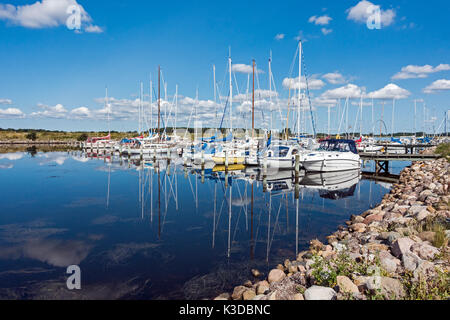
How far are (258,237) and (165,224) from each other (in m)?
4.56

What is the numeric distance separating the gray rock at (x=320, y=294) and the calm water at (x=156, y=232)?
2.81 metres

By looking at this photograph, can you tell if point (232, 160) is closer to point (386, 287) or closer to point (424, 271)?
point (424, 271)

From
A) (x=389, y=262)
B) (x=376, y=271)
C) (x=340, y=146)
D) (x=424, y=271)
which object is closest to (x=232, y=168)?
(x=340, y=146)

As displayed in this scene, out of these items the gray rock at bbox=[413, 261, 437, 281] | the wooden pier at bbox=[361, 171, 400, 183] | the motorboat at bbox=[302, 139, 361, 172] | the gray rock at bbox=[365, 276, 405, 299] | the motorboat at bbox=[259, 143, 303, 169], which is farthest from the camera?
the motorboat at bbox=[259, 143, 303, 169]

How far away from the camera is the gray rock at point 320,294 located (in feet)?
18.2

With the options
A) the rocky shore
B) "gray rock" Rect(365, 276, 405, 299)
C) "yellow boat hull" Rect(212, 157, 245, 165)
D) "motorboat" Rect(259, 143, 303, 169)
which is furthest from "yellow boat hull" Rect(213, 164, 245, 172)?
"gray rock" Rect(365, 276, 405, 299)

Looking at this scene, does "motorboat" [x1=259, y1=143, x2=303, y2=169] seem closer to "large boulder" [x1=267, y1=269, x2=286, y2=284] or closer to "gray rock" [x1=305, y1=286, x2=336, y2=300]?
"large boulder" [x1=267, y1=269, x2=286, y2=284]

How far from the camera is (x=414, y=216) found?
36.1 ft

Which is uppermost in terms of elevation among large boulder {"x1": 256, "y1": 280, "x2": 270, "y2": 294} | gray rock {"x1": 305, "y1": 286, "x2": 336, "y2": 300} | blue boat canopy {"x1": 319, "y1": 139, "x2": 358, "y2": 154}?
blue boat canopy {"x1": 319, "y1": 139, "x2": 358, "y2": 154}

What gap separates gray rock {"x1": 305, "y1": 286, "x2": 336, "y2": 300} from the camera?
5.56m

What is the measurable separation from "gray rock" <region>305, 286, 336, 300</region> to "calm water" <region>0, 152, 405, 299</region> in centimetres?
281
